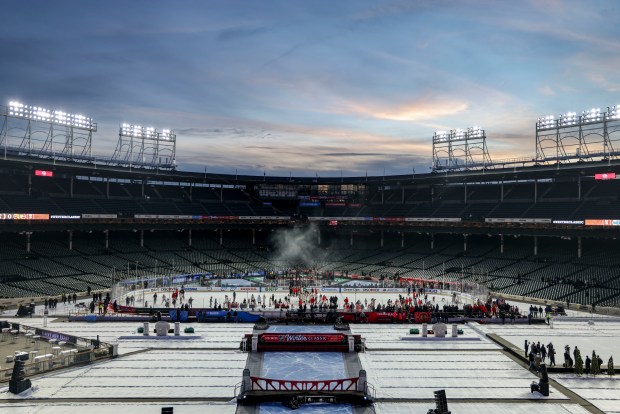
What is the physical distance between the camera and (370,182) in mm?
96875

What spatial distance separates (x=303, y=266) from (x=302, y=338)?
48.0 m

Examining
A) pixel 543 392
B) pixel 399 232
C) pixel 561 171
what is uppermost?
pixel 561 171

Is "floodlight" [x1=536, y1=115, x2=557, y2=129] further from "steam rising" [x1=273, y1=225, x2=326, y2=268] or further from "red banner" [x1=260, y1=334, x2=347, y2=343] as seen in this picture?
"red banner" [x1=260, y1=334, x2=347, y2=343]

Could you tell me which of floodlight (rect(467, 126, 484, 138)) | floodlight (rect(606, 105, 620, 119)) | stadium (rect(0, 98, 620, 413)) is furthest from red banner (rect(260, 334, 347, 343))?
floodlight (rect(467, 126, 484, 138))

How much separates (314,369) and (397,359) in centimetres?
615

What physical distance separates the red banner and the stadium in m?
1.09

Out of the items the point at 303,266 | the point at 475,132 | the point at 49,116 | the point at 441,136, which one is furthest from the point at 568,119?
the point at 49,116

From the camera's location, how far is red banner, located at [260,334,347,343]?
34031 mm

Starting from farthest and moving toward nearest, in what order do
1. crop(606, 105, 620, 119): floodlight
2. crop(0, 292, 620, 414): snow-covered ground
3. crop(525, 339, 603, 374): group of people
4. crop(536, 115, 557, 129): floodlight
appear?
crop(536, 115, 557, 129): floodlight, crop(606, 105, 620, 119): floodlight, crop(525, 339, 603, 374): group of people, crop(0, 292, 620, 414): snow-covered ground

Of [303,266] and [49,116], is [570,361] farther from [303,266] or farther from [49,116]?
[49,116]

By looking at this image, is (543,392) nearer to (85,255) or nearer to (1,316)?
(1,316)

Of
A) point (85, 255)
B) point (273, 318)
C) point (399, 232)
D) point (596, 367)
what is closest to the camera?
point (596, 367)

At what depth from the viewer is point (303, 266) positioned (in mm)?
82000

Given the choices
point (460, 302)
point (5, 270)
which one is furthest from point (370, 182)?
point (5, 270)
